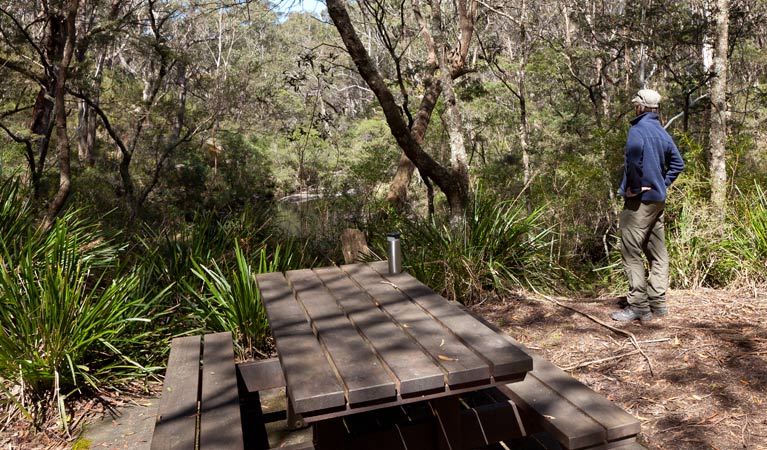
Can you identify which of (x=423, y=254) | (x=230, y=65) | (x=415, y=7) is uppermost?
(x=230, y=65)

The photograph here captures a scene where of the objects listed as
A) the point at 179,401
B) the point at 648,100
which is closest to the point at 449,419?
the point at 179,401

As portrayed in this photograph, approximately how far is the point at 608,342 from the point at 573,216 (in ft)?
13.4

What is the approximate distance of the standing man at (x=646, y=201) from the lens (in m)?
4.02

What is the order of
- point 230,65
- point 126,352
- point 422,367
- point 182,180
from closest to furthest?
point 422,367 < point 126,352 < point 182,180 < point 230,65

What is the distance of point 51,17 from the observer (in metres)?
9.77

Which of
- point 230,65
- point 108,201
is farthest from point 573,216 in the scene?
point 230,65

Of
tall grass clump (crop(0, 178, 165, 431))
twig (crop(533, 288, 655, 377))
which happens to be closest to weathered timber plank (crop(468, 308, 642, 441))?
twig (crop(533, 288, 655, 377))

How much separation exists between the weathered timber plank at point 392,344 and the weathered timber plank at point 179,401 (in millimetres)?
697

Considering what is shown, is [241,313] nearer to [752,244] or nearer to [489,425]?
[489,425]

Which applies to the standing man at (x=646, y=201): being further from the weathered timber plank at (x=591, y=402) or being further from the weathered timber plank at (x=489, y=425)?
the weathered timber plank at (x=489, y=425)

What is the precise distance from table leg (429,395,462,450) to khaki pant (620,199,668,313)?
2.26m

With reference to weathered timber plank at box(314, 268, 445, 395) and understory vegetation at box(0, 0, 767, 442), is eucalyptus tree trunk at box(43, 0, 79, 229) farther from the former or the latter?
weathered timber plank at box(314, 268, 445, 395)

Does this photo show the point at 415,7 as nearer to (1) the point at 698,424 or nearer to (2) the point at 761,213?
(2) the point at 761,213

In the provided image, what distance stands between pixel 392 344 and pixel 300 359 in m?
0.32
